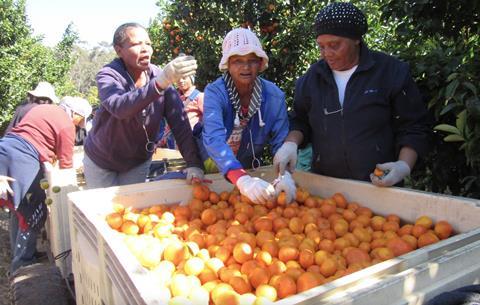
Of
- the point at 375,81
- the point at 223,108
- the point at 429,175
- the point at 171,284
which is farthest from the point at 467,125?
the point at 171,284

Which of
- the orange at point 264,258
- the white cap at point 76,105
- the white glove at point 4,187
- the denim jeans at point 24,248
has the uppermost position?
the white cap at point 76,105

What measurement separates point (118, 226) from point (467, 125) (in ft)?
5.76

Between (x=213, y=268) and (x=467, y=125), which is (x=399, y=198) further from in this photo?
(x=213, y=268)

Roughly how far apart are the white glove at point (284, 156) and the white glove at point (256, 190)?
27cm

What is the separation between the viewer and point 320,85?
2428 mm

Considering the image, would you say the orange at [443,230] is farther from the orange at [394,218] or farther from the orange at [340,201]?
the orange at [340,201]

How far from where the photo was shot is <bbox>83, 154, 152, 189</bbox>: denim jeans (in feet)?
9.46

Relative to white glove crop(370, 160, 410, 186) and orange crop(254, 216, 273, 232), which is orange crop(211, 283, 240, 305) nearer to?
orange crop(254, 216, 273, 232)

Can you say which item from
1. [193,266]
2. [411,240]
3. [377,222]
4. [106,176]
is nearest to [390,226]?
[377,222]

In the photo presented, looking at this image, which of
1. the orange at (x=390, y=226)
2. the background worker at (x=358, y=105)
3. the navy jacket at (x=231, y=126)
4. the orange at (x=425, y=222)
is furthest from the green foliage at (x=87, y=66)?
the orange at (x=425, y=222)

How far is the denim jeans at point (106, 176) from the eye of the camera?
288 centimetres

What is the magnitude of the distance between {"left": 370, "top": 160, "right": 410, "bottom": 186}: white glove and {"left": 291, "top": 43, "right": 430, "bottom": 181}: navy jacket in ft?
0.59

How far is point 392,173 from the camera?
2023 mm

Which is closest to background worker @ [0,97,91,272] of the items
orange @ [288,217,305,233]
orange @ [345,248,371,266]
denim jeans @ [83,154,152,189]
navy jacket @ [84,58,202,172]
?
denim jeans @ [83,154,152,189]
